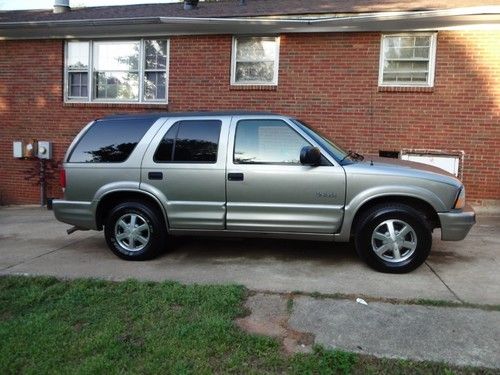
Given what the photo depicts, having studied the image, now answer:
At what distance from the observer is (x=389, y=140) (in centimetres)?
892

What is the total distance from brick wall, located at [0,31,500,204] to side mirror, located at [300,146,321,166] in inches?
170

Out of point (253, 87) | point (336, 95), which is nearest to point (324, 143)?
point (336, 95)

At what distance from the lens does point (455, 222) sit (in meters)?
4.86

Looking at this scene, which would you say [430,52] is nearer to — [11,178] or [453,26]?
[453,26]

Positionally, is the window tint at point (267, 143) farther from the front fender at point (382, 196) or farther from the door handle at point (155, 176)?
the door handle at point (155, 176)

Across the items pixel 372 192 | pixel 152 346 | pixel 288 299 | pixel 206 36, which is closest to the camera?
pixel 152 346

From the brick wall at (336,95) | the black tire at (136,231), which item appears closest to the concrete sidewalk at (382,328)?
the black tire at (136,231)

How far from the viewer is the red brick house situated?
333 inches

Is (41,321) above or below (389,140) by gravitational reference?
below

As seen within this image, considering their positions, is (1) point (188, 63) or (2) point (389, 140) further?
(1) point (188, 63)

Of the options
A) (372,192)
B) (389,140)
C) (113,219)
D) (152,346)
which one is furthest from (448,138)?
(152,346)

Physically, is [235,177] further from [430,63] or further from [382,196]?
[430,63]

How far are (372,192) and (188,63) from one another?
6.15 metres

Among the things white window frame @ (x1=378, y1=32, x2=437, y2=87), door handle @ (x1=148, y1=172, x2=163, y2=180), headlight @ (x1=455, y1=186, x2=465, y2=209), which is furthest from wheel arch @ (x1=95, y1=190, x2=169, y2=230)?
white window frame @ (x1=378, y1=32, x2=437, y2=87)
